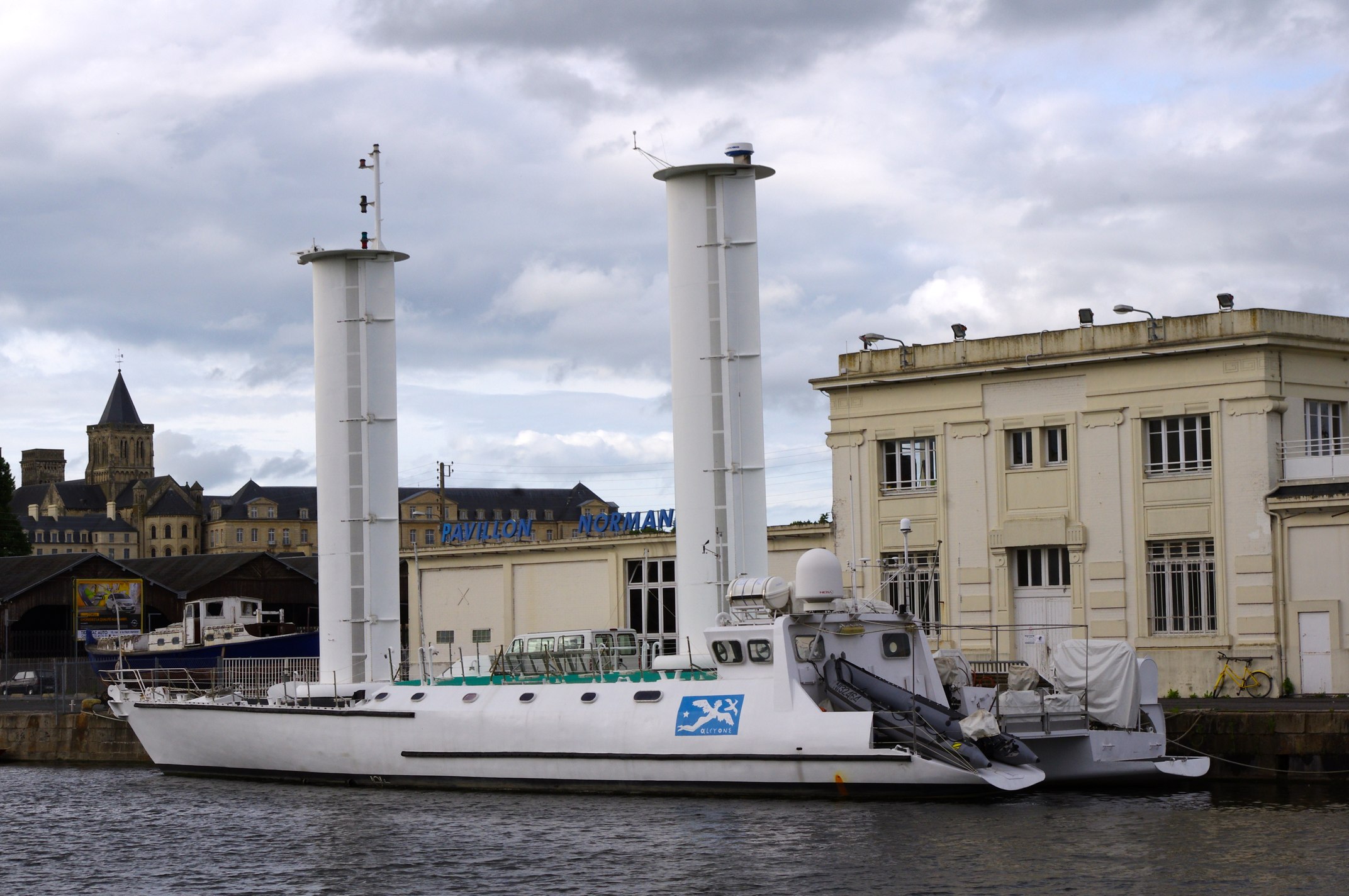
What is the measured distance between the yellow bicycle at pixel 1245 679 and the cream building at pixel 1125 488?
0.63 feet

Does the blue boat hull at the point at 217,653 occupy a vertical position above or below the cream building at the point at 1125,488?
below

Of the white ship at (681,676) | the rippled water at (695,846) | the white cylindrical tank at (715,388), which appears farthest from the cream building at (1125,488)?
the rippled water at (695,846)

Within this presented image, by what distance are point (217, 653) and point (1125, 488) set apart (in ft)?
116

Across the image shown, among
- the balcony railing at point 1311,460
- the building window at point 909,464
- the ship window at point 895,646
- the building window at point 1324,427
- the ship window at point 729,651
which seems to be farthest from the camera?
the building window at point 909,464

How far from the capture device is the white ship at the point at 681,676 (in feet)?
104

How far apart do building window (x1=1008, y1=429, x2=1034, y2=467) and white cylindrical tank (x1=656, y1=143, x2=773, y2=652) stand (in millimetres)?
10310

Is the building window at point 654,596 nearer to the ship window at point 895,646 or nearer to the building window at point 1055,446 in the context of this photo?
the building window at point 1055,446

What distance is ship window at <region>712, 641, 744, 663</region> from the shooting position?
33.0 metres

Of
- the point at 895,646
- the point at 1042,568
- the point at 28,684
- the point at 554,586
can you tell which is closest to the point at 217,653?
the point at 28,684

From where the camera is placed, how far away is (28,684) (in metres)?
61.8

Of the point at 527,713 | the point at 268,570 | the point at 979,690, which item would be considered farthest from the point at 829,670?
the point at 268,570

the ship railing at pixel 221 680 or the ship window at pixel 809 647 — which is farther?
the ship railing at pixel 221 680

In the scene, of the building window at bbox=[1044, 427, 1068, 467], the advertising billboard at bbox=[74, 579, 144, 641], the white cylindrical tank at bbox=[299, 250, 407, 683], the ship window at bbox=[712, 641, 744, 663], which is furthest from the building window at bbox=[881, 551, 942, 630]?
the advertising billboard at bbox=[74, 579, 144, 641]

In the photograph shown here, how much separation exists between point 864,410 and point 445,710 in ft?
58.4
